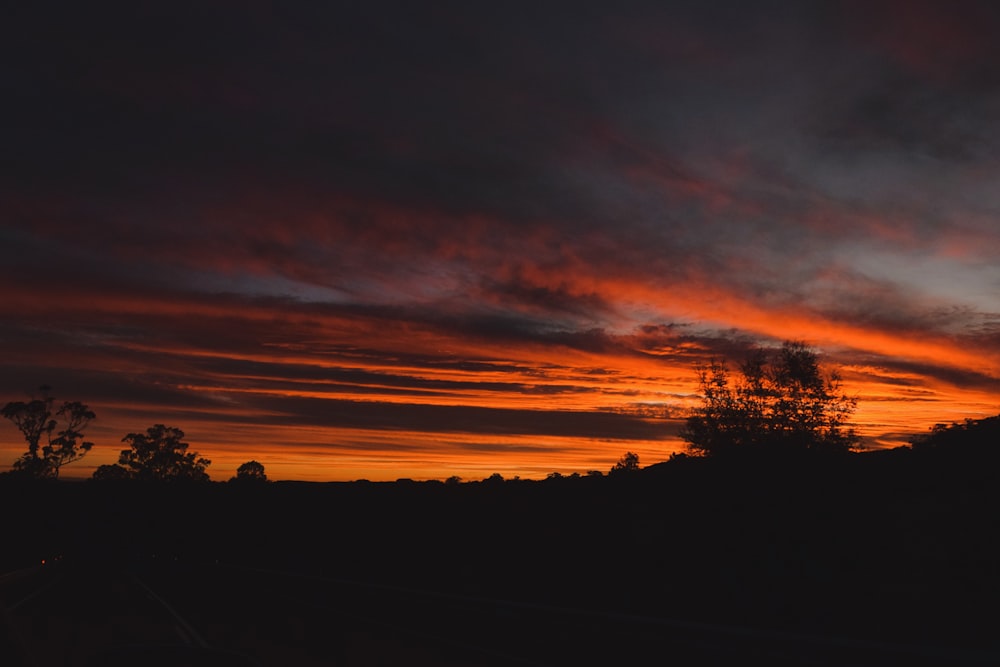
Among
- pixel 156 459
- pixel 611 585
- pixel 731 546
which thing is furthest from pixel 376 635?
pixel 156 459

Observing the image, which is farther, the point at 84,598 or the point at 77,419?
the point at 77,419

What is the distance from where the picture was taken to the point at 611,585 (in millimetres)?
38875

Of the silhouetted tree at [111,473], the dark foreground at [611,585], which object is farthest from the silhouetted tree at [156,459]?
the dark foreground at [611,585]

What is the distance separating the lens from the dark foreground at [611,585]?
533 inches

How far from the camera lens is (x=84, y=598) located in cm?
2989

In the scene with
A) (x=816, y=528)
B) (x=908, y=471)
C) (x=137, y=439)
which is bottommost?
(x=816, y=528)

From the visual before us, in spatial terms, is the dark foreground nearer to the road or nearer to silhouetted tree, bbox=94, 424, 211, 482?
the road

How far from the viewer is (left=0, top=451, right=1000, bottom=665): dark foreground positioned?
13539 mm

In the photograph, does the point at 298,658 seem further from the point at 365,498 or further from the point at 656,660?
the point at 365,498

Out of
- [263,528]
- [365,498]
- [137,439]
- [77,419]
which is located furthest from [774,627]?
[137,439]

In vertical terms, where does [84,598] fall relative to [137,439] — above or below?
below

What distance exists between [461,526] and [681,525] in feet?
88.0

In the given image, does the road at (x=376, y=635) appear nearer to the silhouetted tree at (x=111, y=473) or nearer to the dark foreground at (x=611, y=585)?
the dark foreground at (x=611, y=585)

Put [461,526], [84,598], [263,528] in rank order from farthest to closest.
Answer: [263,528] < [461,526] < [84,598]
